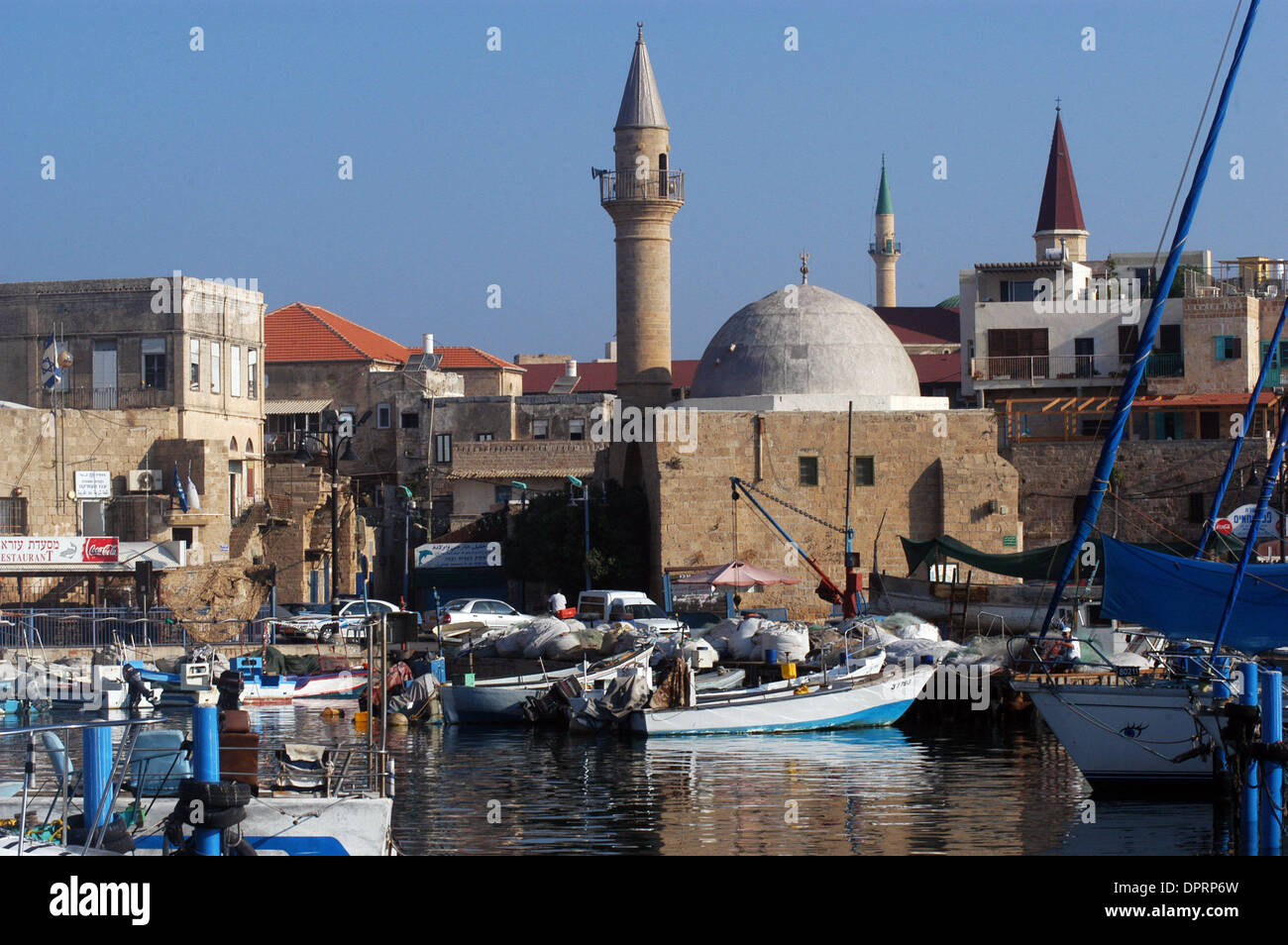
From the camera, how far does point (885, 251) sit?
86.0m

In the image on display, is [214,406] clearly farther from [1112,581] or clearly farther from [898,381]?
[1112,581]

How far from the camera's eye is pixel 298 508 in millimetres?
40219

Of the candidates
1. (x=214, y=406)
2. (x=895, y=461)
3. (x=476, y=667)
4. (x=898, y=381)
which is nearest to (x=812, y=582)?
(x=895, y=461)

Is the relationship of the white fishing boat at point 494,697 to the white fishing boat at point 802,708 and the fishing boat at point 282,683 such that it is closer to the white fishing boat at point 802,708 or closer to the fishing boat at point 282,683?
the white fishing boat at point 802,708

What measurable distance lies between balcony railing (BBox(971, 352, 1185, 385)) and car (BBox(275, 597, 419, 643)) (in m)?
20.0

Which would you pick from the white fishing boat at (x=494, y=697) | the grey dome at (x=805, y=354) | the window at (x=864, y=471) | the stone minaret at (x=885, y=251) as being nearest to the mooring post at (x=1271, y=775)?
the white fishing boat at (x=494, y=697)

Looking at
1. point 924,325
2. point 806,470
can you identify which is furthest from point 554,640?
point 924,325

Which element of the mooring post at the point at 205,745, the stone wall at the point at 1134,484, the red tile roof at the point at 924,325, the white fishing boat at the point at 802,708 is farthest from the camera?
the red tile roof at the point at 924,325

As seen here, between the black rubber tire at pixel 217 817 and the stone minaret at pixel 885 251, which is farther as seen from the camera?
the stone minaret at pixel 885 251

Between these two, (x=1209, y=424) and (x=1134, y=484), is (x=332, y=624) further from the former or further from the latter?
(x=1209, y=424)

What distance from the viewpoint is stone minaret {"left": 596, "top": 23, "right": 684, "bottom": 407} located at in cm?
4375

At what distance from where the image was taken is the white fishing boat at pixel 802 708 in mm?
22203

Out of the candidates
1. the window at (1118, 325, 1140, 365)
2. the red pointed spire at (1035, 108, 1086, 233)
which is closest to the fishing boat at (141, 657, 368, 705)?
the window at (1118, 325, 1140, 365)

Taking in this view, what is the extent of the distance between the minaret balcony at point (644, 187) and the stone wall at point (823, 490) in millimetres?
10360
